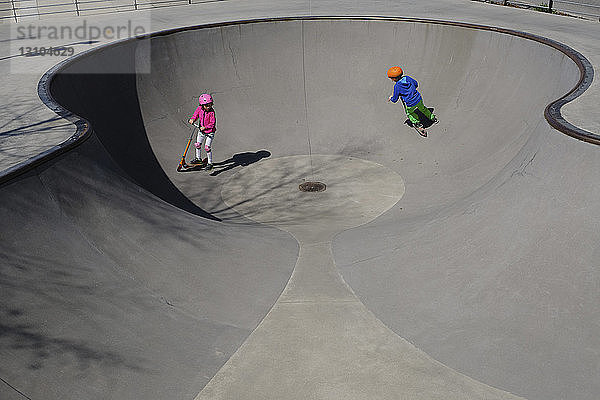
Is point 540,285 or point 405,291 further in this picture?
point 405,291

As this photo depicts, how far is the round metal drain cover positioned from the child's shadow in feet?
4.70

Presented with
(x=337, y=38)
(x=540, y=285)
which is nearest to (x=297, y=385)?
(x=540, y=285)

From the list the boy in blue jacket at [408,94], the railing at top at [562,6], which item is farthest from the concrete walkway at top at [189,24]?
the boy in blue jacket at [408,94]

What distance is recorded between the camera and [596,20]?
15.2 meters

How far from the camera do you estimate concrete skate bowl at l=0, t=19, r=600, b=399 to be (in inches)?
209

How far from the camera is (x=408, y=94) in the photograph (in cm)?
1122

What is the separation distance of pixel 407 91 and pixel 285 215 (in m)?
3.71

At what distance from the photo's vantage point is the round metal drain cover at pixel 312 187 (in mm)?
10734

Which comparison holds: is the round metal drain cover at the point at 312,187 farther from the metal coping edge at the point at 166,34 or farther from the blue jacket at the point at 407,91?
the metal coping edge at the point at 166,34

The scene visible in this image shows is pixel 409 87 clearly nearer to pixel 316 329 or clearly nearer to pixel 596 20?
pixel 316 329

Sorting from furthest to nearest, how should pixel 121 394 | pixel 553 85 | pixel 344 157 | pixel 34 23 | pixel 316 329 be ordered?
1. pixel 34 23
2. pixel 344 157
3. pixel 553 85
4. pixel 316 329
5. pixel 121 394

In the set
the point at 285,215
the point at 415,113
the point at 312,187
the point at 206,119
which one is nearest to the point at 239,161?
the point at 206,119

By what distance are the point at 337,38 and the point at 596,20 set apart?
7.35 metres

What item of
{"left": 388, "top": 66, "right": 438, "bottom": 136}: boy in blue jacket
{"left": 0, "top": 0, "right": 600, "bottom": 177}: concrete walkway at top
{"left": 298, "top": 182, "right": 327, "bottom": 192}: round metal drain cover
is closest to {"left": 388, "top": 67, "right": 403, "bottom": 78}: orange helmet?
{"left": 388, "top": 66, "right": 438, "bottom": 136}: boy in blue jacket
